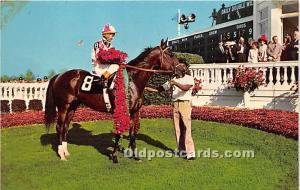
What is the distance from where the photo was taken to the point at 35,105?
870cm

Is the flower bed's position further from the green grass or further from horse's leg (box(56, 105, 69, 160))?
horse's leg (box(56, 105, 69, 160))

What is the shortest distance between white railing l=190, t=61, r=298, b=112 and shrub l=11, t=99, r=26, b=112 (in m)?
3.17

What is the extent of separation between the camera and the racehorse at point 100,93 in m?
5.76

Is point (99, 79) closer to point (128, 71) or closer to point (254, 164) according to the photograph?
point (128, 71)

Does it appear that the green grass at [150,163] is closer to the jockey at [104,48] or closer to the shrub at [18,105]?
the jockey at [104,48]

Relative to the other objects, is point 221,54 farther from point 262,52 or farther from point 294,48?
point 294,48

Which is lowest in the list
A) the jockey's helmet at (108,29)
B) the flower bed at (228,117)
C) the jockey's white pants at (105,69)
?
the flower bed at (228,117)

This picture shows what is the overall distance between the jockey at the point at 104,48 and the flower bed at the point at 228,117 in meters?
1.69

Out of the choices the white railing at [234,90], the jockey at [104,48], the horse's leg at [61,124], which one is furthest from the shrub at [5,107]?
the jockey at [104,48]

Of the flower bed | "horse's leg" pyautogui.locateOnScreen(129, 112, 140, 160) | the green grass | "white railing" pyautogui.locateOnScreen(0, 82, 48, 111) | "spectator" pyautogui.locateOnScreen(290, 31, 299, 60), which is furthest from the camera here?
"spectator" pyautogui.locateOnScreen(290, 31, 299, 60)

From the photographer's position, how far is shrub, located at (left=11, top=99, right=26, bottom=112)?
326 inches

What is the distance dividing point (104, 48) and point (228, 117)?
261 centimetres

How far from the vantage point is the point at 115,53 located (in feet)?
18.0

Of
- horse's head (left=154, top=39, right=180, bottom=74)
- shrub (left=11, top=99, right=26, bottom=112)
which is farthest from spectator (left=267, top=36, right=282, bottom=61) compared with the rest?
shrub (left=11, top=99, right=26, bottom=112)
